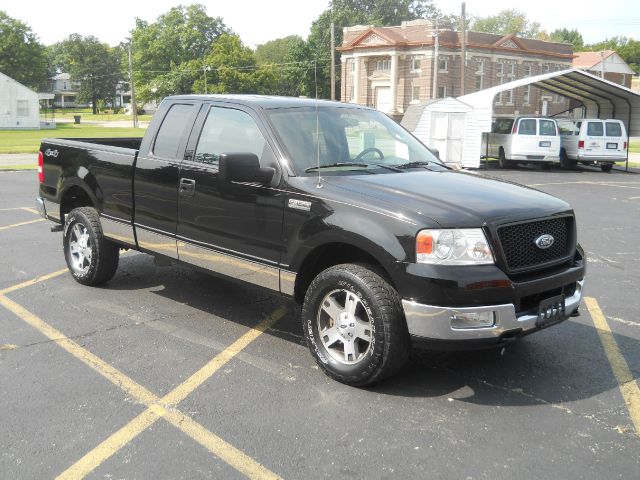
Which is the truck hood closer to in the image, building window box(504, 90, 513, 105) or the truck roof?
the truck roof

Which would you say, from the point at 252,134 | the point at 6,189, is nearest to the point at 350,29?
the point at 6,189

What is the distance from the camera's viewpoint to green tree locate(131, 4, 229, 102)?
8688 centimetres

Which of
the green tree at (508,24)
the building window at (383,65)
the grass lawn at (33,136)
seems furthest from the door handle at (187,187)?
the green tree at (508,24)

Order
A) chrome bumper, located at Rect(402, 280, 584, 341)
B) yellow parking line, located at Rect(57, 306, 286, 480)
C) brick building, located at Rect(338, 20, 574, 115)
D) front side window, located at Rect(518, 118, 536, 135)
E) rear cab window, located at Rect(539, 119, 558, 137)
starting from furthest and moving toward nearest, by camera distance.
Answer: brick building, located at Rect(338, 20, 574, 115) < front side window, located at Rect(518, 118, 536, 135) < rear cab window, located at Rect(539, 119, 558, 137) < chrome bumper, located at Rect(402, 280, 584, 341) < yellow parking line, located at Rect(57, 306, 286, 480)

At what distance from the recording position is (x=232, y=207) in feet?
16.6

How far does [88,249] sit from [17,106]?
193 ft

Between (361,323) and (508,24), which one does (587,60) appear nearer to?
(508,24)

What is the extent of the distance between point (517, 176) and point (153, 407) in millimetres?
20350

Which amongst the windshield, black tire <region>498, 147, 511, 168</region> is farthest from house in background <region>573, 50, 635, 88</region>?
the windshield

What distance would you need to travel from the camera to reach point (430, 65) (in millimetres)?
67312

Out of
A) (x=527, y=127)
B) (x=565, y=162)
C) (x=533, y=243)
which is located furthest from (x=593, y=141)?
(x=533, y=243)

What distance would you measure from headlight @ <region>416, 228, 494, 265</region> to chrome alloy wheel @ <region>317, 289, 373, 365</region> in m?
0.59

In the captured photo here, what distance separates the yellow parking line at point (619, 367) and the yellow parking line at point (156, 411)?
2325 mm

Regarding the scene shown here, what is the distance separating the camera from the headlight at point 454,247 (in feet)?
13.1
